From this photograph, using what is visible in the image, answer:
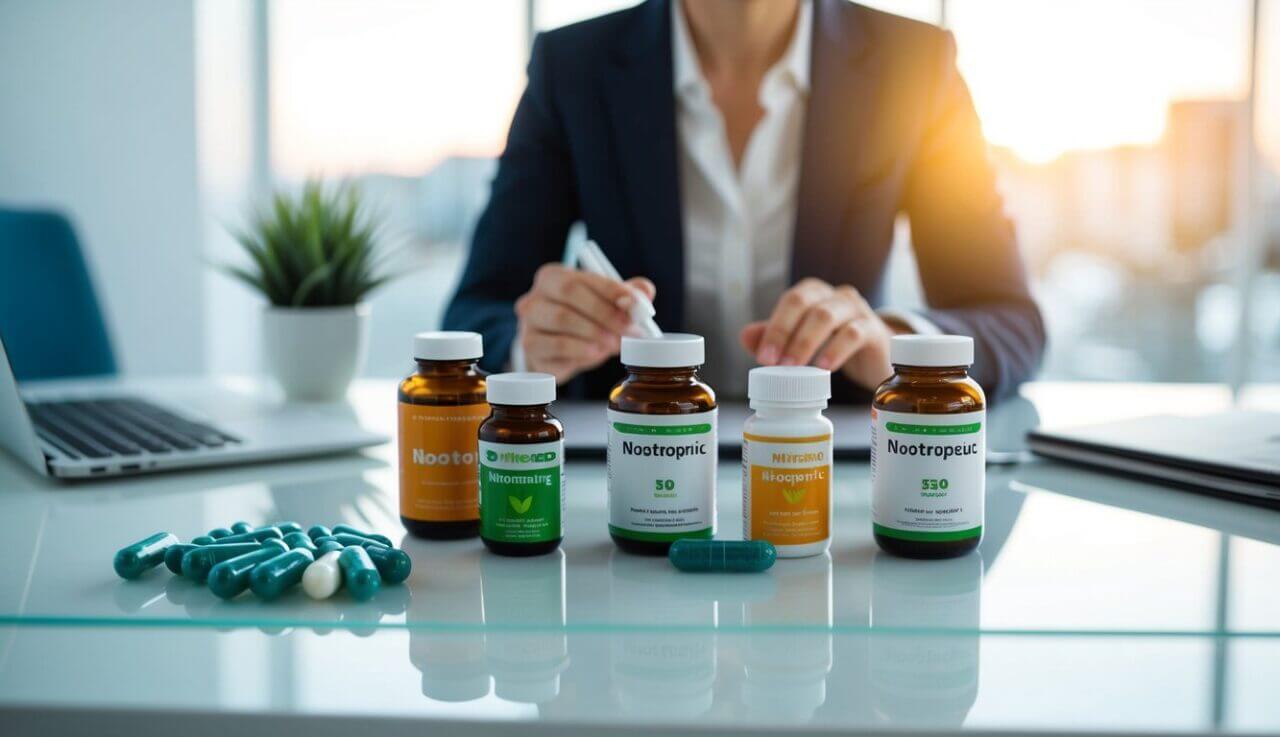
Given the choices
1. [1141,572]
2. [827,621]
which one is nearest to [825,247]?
[1141,572]

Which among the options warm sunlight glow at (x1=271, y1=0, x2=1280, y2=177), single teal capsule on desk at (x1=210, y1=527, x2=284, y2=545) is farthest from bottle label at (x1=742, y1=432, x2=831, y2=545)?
warm sunlight glow at (x1=271, y1=0, x2=1280, y2=177)

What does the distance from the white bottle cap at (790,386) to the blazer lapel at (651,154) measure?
85cm

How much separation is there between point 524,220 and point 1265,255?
3.27 m

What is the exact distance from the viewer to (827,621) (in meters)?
0.65

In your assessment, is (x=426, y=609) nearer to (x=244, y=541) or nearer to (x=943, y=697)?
(x=244, y=541)

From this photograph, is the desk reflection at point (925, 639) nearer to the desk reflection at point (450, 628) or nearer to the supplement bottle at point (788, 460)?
the supplement bottle at point (788, 460)

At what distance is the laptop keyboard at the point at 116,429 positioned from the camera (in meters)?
1.10

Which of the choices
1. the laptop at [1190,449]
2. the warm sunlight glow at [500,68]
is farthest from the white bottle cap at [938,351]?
the warm sunlight glow at [500,68]

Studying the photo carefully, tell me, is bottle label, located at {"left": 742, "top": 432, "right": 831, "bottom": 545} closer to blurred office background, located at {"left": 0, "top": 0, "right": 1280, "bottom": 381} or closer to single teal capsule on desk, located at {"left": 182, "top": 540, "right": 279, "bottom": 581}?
single teal capsule on desk, located at {"left": 182, "top": 540, "right": 279, "bottom": 581}

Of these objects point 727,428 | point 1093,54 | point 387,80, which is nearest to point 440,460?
point 727,428

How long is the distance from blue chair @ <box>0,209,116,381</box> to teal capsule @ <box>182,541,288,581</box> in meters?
1.52

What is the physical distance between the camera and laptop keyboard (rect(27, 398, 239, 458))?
1.10 m

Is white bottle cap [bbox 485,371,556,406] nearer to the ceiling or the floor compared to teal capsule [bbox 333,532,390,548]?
nearer to the ceiling

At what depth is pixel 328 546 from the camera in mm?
734
